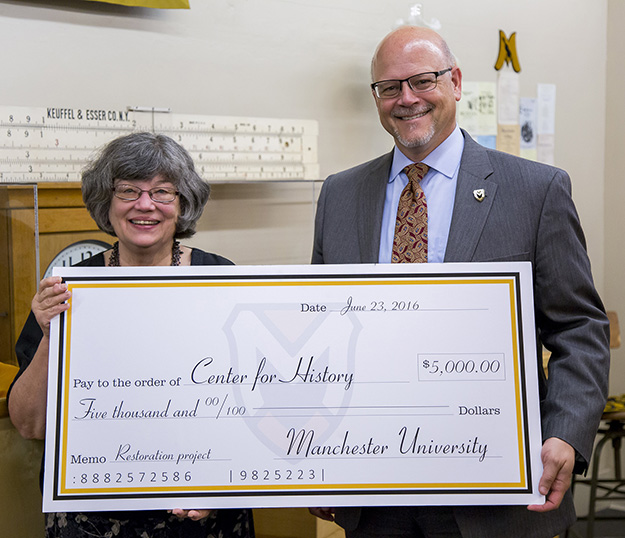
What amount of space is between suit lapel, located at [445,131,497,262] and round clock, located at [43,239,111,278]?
1293 millimetres

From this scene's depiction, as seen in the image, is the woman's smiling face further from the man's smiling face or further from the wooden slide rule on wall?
the wooden slide rule on wall

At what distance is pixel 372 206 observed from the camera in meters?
1.65

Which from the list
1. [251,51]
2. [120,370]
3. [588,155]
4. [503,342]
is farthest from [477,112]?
[120,370]

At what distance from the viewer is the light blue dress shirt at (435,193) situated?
1.57 m

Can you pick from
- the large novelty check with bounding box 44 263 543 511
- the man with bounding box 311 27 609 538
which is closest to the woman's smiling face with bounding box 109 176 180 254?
the large novelty check with bounding box 44 263 543 511

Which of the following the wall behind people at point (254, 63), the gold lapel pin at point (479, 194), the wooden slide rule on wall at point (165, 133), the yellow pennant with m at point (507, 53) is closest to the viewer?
the gold lapel pin at point (479, 194)

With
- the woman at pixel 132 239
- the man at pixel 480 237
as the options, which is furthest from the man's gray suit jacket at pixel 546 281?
the woman at pixel 132 239

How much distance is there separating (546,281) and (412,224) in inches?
11.5

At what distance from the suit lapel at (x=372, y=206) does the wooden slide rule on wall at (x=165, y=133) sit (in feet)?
3.29

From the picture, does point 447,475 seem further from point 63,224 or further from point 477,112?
point 477,112

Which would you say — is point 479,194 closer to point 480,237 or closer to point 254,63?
point 480,237

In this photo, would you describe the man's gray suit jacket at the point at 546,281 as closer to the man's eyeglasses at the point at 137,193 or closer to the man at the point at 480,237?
the man at the point at 480,237

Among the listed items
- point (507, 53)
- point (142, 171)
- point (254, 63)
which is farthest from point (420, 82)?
point (507, 53)

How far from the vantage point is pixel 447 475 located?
1441 mm
